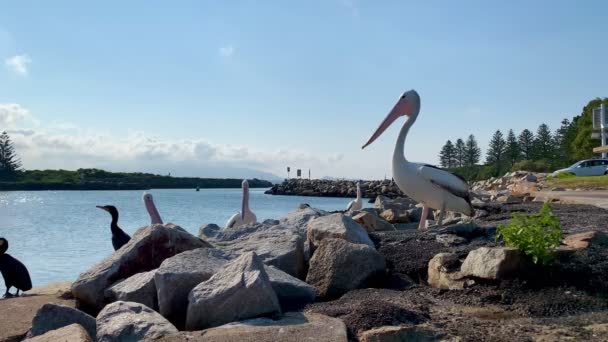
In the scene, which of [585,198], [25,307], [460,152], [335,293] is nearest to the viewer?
[335,293]

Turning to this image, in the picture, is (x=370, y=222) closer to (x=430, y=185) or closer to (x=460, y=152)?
(x=430, y=185)

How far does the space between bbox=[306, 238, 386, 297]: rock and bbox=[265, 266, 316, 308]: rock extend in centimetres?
30

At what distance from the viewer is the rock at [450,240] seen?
20.0 feet

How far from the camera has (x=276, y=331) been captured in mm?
3668

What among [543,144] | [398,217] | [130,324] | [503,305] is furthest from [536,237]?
[543,144]

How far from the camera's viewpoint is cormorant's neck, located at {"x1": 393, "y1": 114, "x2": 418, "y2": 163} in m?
8.33

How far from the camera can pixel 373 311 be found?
12.8 ft

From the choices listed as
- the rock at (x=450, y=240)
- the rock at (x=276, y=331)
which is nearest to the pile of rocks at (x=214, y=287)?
the rock at (x=276, y=331)

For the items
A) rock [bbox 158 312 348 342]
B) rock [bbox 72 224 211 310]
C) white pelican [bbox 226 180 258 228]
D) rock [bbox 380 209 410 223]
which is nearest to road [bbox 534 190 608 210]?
rock [bbox 380 209 410 223]

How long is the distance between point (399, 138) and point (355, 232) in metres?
2.95

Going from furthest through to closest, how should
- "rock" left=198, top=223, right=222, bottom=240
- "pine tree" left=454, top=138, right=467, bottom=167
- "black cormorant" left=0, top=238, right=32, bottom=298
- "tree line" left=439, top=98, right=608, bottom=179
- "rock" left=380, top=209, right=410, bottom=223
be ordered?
"pine tree" left=454, top=138, right=467, bottom=167 < "tree line" left=439, top=98, right=608, bottom=179 < "rock" left=380, top=209, right=410, bottom=223 < "rock" left=198, top=223, right=222, bottom=240 < "black cormorant" left=0, top=238, right=32, bottom=298

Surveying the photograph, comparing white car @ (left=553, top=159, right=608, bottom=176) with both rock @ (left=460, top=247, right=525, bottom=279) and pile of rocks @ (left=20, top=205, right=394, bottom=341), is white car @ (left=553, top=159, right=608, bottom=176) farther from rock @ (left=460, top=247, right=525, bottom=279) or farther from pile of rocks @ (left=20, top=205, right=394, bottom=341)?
rock @ (left=460, top=247, right=525, bottom=279)

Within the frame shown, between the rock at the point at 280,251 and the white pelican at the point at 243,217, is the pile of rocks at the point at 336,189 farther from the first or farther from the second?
the rock at the point at 280,251

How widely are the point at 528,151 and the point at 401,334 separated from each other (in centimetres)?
8018
